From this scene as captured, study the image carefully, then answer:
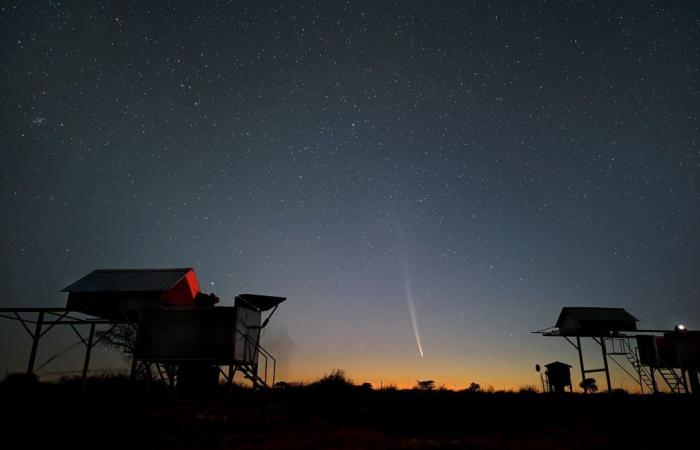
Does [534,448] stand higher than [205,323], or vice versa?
[205,323]

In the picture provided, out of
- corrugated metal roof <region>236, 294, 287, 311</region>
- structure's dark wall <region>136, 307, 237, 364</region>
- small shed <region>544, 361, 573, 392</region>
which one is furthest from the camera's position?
small shed <region>544, 361, 573, 392</region>

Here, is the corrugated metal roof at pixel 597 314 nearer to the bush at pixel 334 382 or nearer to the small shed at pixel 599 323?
the small shed at pixel 599 323

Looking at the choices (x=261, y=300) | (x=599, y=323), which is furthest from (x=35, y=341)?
(x=599, y=323)

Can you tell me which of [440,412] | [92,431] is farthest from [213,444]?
[440,412]

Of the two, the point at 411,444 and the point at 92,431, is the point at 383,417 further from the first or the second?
the point at 92,431

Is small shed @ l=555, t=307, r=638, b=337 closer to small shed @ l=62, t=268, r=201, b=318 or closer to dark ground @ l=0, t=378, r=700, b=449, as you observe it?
dark ground @ l=0, t=378, r=700, b=449

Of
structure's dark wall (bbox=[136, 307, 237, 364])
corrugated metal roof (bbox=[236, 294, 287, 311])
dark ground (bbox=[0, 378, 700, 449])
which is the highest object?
corrugated metal roof (bbox=[236, 294, 287, 311])

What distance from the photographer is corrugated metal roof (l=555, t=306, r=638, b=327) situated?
111ft

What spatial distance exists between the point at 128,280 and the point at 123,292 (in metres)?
1.05

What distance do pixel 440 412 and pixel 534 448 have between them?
4.15 m

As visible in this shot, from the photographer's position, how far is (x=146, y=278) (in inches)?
976

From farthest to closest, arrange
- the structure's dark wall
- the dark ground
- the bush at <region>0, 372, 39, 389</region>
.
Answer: the structure's dark wall → the bush at <region>0, 372, 39, 389</region> → the dark ground

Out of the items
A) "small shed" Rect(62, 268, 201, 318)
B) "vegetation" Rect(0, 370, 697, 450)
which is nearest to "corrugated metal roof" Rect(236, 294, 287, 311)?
"small shed" Rect(62, 268, 201, 318)

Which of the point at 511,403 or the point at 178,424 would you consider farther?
the point at 511,403
